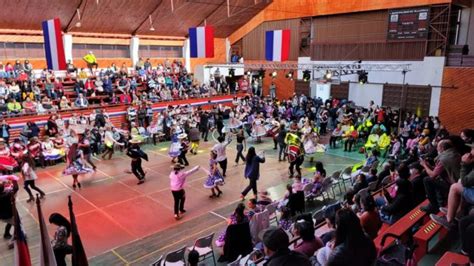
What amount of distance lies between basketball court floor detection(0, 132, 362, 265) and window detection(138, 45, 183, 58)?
49.0 feet

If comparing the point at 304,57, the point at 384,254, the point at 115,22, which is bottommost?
the point at 384,254

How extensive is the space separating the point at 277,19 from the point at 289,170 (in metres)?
18.6

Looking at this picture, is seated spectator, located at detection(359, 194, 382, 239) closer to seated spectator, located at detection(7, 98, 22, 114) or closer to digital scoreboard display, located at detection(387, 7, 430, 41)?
seated spectator, located at detection(7, 98, 22, 114)

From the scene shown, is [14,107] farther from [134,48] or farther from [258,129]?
[258,129]

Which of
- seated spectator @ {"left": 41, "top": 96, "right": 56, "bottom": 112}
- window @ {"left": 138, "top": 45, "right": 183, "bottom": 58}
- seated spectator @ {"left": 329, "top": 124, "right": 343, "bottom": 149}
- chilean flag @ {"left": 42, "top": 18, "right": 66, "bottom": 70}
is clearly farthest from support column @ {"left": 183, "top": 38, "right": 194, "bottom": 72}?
seated spectator @ {"left": 329, "top": 124, "right": 343, "bottom": 149}

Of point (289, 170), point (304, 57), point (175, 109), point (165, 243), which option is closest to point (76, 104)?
point (175, 109)

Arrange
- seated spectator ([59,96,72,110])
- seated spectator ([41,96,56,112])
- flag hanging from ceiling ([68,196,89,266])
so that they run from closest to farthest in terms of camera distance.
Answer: flag hanging from ceiling ([68,196,89,266]), seated spectator ([41,96,56,112]), seated spectator ([59,96,72,110])

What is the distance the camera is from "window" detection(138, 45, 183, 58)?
27.5 m

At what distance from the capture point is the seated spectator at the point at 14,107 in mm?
16719

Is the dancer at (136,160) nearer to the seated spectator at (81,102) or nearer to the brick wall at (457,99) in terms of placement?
the seated spectator at (81,102)

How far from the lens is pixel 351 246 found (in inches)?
129

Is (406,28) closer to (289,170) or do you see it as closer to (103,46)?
(289,170)

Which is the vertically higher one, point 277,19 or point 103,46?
point 277,19

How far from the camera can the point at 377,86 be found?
2275 centimetres
